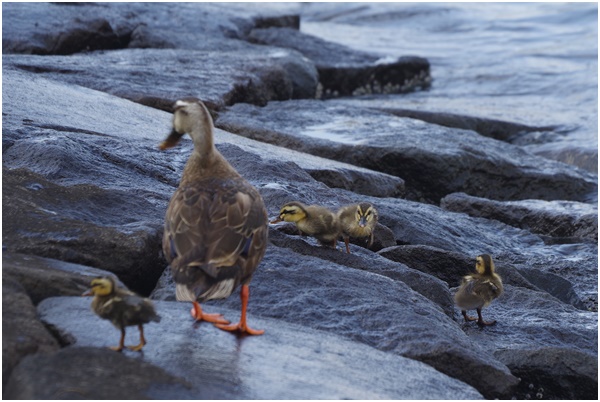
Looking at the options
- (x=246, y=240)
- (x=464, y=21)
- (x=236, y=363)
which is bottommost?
(x=464, y=21)

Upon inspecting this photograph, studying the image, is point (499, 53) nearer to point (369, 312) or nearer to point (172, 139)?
point (172, 139)

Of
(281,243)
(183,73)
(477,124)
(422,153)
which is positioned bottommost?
(477,124)

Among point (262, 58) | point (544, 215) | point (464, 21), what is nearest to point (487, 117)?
point (262, 58)

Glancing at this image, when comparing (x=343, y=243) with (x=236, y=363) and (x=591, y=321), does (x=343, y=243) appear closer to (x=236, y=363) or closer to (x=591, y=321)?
(x=591, y=321)

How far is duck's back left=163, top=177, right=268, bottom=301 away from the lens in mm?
4848

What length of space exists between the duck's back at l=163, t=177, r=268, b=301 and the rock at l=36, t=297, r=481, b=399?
0.82 ft

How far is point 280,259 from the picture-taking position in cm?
622

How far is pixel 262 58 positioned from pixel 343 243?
8.25 meters

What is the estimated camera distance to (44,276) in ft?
16.4

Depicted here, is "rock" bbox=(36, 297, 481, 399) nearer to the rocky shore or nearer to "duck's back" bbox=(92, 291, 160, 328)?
the rocky shore

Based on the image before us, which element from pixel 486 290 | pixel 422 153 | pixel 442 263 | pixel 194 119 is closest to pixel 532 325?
pixel 486 290

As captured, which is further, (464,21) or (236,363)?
(464,21)

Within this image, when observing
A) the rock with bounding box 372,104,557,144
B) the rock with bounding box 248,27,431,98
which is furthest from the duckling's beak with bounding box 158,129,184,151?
the rock with bounding box 248,27,431,98

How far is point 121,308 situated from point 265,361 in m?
0.74
